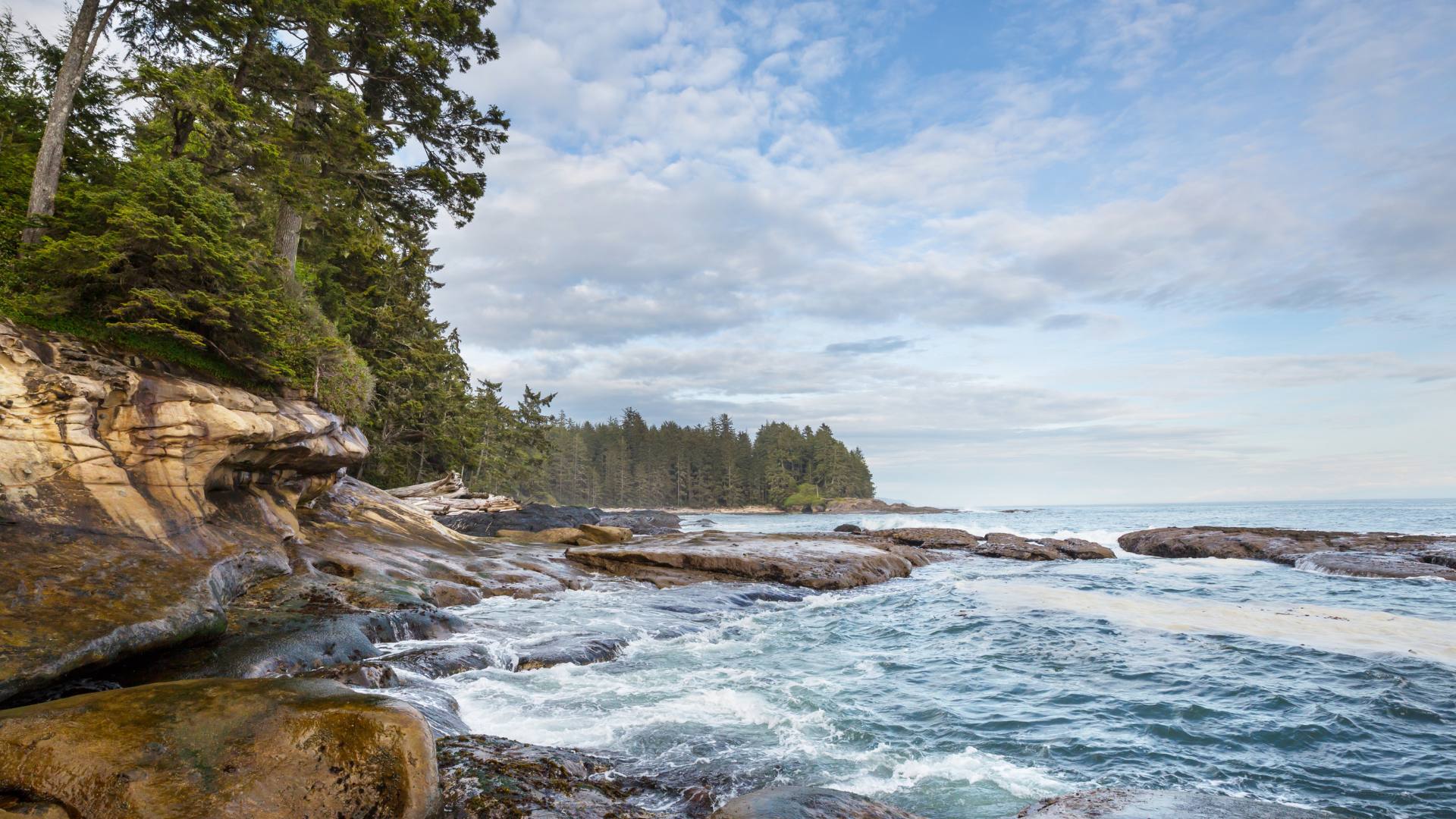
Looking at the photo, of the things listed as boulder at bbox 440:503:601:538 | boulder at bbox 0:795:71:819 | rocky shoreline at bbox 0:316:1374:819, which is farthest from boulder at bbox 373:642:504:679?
boulder at bbox 440:503:601:538

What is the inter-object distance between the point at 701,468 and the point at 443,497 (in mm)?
94555

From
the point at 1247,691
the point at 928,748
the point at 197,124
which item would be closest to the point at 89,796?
the point at 928,748

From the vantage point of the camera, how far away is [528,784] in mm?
5457

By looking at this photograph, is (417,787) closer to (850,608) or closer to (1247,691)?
(1247,691)

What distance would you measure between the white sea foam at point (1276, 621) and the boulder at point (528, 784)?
14.3m

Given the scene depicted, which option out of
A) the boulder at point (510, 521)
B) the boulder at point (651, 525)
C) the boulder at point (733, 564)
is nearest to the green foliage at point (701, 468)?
the boulder at point (651, 525)

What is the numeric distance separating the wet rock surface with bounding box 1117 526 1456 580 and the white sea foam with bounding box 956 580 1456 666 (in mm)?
11556

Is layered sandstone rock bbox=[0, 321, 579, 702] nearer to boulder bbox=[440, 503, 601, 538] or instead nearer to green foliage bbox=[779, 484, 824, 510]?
boulder bbox=[440, 503, 601, 538]

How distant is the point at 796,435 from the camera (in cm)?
12656

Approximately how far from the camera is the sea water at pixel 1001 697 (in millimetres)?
6996

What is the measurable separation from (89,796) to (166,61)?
17.1m

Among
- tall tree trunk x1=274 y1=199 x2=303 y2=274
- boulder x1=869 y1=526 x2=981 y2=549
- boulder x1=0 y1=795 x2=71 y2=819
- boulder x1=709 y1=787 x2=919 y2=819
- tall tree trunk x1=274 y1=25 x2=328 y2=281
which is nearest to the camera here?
boulder x1=0 y1=795 x2=71 y2=819

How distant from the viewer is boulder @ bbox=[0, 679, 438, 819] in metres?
4.21

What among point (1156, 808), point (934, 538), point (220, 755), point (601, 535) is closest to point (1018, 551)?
point (934, 538)
